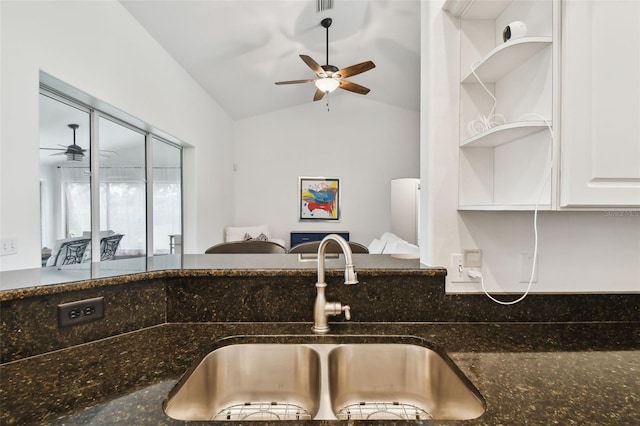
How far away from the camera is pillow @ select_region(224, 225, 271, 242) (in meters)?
5.26

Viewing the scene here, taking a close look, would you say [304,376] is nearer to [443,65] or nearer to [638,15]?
[443,65]

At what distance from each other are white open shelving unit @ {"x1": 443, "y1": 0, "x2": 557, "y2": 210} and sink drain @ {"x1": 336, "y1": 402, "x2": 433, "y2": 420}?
2.05 ft

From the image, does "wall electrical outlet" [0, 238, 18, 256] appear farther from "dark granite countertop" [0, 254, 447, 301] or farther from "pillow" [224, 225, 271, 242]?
"pillow" [224, 225, 271, 242]

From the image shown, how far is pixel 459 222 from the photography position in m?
1.13

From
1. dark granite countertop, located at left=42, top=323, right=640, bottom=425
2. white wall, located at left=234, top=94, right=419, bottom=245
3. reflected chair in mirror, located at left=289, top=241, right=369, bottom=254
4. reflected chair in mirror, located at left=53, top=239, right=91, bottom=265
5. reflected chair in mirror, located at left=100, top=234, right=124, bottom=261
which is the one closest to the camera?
dark granite countertop, located at left=42, top=323, right=640, bottom=425

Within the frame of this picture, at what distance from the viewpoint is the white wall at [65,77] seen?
68.1 inches

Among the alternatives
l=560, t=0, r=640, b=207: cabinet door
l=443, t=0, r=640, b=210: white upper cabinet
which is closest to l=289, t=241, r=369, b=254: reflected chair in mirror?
l=443, t=0, r=640, b=210: white upper cabinet

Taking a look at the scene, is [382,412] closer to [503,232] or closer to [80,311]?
[503,232]

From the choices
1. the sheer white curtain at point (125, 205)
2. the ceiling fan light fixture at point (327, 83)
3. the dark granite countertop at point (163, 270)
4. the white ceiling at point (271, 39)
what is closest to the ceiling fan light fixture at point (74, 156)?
the sheer white curtain at point (125, 205)

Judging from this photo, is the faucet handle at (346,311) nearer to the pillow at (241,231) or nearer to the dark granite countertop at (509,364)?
the dark granite countertop at (509,364)

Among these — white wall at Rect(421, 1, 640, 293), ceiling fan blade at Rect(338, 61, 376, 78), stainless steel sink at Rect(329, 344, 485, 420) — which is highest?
ceiling fan blade at Rect(338, 61, 376, 78)

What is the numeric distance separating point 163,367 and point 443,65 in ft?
4.16

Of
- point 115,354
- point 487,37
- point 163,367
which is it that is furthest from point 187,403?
point 487,37

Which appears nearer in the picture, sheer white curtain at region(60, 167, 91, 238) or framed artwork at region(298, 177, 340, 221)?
sheer white curtain at region(60, 167, 91, 238)
